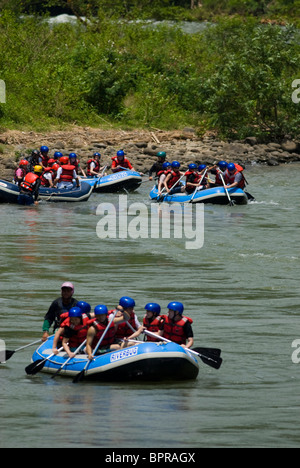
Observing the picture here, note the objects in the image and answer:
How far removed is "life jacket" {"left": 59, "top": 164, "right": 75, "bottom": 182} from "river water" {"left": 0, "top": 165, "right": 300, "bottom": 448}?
0.78 m

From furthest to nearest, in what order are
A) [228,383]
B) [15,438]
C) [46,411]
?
[228,383] → [46,411] → [15,438]

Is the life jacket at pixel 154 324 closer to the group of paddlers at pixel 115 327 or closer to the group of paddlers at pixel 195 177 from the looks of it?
the group of paddlers at pixel 115 327

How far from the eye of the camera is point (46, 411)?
1027cm

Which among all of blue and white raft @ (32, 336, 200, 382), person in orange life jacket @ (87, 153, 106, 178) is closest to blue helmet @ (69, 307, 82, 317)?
blue and white raft @ (32, 336, 200, 382)

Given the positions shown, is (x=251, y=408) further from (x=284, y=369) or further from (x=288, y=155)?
(x=288, y=155)

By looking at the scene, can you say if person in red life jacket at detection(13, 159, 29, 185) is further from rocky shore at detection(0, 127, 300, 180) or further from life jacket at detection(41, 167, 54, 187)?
rocky shore at detection(0, 127, 300, 180)

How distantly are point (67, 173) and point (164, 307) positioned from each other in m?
12.8

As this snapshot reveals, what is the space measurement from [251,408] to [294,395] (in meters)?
0.73

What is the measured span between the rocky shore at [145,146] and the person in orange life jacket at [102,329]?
20338 mm

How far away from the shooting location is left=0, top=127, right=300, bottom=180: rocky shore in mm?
34969

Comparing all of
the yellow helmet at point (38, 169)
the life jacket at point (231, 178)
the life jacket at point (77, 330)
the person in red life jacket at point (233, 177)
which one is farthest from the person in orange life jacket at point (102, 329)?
the life jacket at point (231, 178)

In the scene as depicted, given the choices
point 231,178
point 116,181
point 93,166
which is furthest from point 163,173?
point 93,166

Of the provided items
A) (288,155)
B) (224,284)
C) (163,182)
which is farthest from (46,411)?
(288,155)

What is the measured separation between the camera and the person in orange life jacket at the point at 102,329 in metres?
11.5
